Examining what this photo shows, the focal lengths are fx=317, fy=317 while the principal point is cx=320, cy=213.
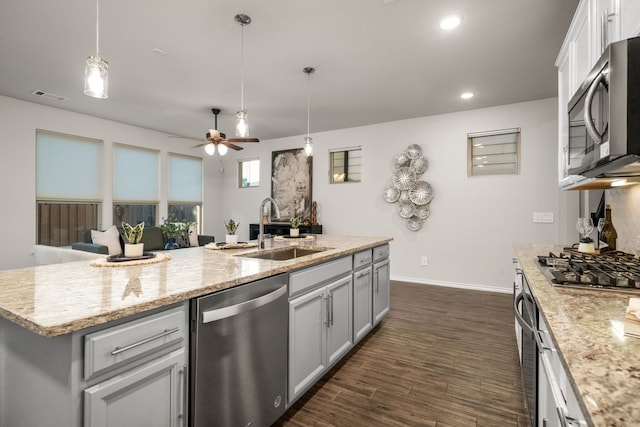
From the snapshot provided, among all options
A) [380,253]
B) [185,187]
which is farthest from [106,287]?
[185,187]

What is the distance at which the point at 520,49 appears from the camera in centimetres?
292

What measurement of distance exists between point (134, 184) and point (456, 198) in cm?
548

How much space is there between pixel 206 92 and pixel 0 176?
9.75 feet

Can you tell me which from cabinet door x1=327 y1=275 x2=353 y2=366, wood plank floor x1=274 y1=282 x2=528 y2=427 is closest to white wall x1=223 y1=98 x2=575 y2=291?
wood plank floor x1=274 y1=282 x2=528 y2=427

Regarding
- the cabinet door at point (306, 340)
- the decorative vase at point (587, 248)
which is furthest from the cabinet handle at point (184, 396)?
the decorative vase at point (587, 248)

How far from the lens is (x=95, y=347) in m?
0.91

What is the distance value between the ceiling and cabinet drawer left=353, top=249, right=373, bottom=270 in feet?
6.11

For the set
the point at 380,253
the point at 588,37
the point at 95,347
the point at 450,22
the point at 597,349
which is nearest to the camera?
the point at 597,349

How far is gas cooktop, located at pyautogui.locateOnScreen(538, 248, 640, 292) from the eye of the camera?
4.11 feet

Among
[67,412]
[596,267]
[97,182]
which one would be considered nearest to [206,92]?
[97,182]

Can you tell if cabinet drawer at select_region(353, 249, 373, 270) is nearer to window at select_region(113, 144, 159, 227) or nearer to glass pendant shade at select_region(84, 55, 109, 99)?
glass pendant shade at select_region(84, 55, 109, 99)

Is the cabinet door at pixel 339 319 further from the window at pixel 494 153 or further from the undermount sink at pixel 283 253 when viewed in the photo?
the window at pixel 494 153

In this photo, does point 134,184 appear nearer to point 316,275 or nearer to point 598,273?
point 316,275

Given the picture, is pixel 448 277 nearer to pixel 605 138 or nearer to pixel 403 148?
pixel 403 148
